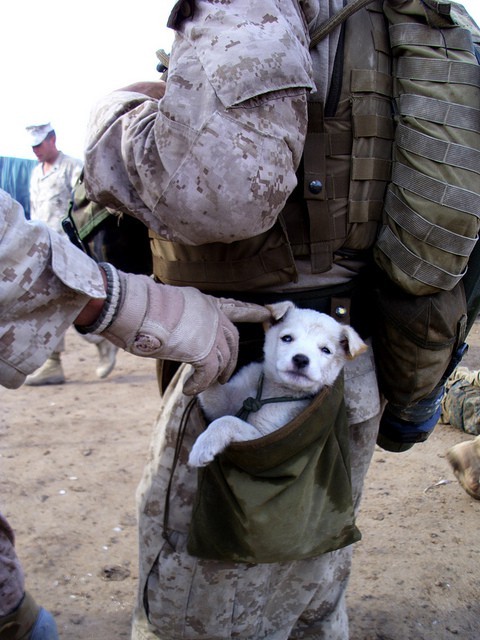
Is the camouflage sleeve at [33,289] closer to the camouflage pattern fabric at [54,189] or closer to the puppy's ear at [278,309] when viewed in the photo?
the puppy's ear at [278,309]

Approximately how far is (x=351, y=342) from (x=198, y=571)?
0.85 meters

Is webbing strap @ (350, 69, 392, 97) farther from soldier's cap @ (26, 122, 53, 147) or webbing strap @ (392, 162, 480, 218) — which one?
soldier's cap @ (26, 122, 53, 147)

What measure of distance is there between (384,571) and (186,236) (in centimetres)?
237

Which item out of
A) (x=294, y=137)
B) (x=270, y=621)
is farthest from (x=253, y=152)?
(x=270, y=621)

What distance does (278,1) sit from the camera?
5.74 ft

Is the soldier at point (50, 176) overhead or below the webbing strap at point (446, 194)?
below

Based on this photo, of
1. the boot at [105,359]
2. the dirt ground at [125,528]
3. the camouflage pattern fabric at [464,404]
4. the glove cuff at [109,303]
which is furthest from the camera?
the boot at [105,359]

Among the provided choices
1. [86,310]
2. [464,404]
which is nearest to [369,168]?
[86,310]

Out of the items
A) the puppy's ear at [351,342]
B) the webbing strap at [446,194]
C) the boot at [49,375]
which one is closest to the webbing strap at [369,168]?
the webbing strap at [446,194]

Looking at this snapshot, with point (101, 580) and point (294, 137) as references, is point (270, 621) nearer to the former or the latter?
point (101, 580)

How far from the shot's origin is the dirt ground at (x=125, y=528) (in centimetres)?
315

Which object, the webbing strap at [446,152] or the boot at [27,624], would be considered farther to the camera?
the boot at [27,624]

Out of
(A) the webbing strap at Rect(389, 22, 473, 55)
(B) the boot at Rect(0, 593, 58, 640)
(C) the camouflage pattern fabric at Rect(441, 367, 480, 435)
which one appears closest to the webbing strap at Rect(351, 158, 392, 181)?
(A) the webbing strap at Rect(389, 22, 473, 55)

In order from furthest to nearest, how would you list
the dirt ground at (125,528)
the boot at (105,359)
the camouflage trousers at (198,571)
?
the boot at (105,359) → the dirt ground at (125,528) → the camouflage trousers at (198,571)
